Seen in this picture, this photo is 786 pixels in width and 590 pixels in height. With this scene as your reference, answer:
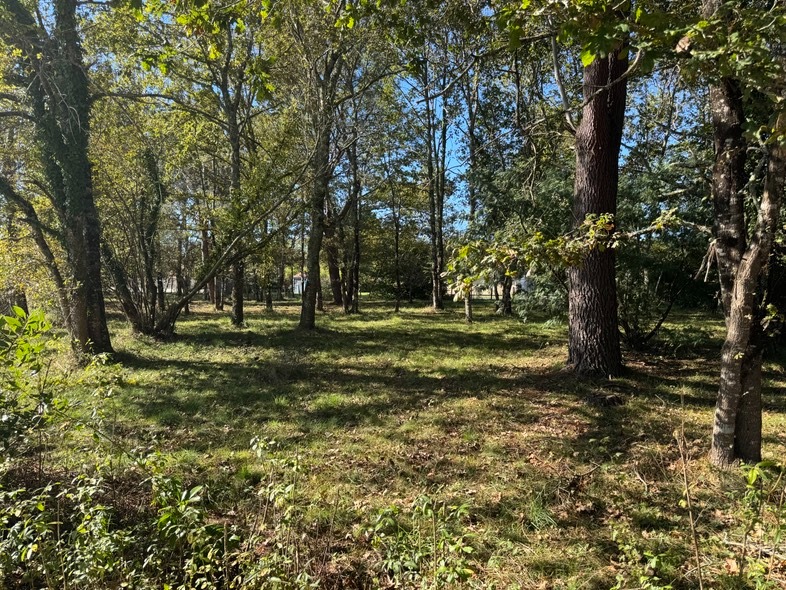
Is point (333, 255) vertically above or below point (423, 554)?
above

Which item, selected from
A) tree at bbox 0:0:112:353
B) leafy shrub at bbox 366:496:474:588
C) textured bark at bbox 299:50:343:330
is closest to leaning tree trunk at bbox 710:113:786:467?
leafy shrub at bbox 366:496:474:588

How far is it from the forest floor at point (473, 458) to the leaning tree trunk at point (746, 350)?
0.36 meters

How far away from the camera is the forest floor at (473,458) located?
10.3 feet

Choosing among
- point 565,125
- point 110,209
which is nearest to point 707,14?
point 565,125

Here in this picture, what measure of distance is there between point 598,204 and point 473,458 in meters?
4.68

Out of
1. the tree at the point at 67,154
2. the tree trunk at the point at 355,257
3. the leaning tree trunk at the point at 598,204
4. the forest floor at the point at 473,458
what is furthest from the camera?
the tree trunk at the point at 355,257

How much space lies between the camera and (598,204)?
722 centimetres

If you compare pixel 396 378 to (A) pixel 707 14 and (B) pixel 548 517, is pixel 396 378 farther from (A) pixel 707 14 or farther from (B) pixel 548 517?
(A) pixel 707 14

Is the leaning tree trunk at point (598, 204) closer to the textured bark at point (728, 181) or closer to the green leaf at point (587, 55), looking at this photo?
the textured bark at point (728, 181)

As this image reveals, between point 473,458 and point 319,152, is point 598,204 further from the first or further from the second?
point 319,152

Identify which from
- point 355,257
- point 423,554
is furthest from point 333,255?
point 423,554

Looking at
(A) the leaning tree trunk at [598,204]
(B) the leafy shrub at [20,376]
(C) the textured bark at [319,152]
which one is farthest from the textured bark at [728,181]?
(C) the textured bark at [319,152]

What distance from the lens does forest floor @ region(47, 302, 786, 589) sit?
314 cm

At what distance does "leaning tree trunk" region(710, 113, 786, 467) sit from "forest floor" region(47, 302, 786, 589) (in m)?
0.36
